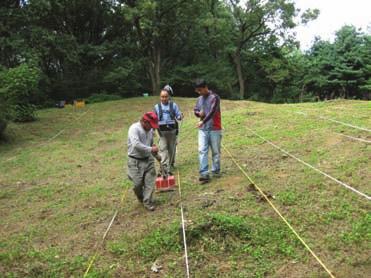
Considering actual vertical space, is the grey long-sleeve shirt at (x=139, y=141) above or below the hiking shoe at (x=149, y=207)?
above

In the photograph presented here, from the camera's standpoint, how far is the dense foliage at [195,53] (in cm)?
2527

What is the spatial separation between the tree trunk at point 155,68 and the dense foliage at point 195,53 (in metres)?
0.05

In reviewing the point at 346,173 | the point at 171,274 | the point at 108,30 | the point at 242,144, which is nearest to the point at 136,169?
the point at 171,274

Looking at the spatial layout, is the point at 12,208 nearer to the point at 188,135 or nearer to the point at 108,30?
the point at 188,135

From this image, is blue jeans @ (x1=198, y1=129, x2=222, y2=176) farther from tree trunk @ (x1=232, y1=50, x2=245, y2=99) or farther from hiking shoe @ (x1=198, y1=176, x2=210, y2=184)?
tree trunk @ (x1=232, y1=50, x2=245, y2=99)

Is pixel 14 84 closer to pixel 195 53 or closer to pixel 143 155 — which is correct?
pixel 143 155

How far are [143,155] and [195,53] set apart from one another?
24495 mm

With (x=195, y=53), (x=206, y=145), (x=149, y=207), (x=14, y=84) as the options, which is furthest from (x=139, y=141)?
(x=195, y=53)

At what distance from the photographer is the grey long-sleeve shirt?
6.43m

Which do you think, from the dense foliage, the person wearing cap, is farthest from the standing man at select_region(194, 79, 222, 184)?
the dense foliage

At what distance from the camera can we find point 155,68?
83.4 feet

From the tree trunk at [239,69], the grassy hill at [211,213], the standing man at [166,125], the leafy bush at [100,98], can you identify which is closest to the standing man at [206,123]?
the grassy hill at [211,213]

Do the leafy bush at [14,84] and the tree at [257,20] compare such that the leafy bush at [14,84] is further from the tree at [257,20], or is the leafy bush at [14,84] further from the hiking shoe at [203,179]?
the tree at [257,20]

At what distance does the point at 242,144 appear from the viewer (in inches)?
406
